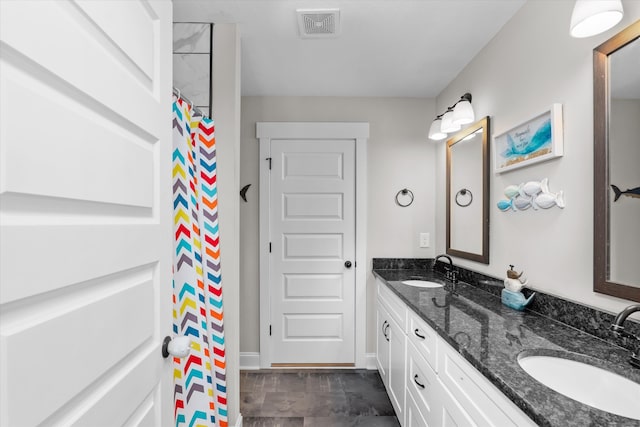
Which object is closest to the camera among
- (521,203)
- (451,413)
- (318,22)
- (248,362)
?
(451,413)

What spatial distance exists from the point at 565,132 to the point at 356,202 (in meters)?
1.66

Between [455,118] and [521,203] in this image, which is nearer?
[521,203]

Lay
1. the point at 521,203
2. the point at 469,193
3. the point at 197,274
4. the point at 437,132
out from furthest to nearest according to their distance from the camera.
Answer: the point at 437,132 → the point at 469,193 → the point at 521,203 → the point at 197,274

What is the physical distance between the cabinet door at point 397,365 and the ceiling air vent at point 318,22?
1.82 meters

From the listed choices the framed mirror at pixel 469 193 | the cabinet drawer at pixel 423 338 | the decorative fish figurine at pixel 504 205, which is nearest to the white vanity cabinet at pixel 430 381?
the cabinet drawer at pixel 423 338

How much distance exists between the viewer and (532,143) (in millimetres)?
1585

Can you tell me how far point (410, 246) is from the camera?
9.48 ft

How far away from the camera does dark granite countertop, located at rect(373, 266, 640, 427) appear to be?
0.75 meters

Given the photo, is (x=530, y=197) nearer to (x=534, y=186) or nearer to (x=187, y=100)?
A: (x=534, y=186)

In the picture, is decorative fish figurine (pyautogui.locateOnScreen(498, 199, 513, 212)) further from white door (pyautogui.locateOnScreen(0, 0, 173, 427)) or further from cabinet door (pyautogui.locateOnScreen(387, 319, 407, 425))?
white door (pyautogui.locateOnScreen(0, 0, 173, 427))

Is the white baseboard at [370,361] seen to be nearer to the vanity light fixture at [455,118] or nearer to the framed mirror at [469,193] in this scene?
the framed mirror at [469,193]

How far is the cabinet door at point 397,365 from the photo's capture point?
1895mm

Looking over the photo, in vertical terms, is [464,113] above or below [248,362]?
above

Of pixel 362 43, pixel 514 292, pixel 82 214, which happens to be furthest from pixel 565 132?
pixel 82 214
